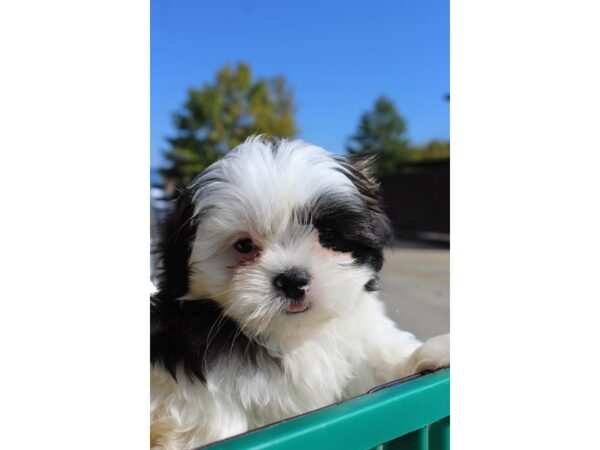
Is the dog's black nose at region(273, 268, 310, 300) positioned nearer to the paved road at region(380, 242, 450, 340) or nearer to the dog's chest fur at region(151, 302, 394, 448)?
the dog's chest fur at region(151, 302, 394, 448)

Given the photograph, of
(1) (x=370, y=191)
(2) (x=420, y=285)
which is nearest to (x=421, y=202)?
(2) (x=420, y=285)

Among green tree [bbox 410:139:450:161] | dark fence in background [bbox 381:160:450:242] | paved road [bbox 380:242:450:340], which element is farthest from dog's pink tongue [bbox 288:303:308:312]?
paved road [bbox 380:242:450:340]

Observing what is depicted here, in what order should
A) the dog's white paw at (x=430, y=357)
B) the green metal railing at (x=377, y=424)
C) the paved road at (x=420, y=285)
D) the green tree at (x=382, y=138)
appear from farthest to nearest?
the paved road at (x=420, y=285) → the green tree at (x=382, y=138) → the dog's white paw at (x=430, y=357) → the green metal railing at (x=377, y=424)

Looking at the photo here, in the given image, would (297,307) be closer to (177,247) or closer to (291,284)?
(291,284)

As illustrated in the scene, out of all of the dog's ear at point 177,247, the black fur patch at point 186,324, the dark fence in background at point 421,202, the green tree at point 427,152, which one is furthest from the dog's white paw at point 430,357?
the dark fence in background at point 421,202

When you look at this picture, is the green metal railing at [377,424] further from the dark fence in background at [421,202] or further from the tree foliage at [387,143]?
the dark fence in background at [421,202]
